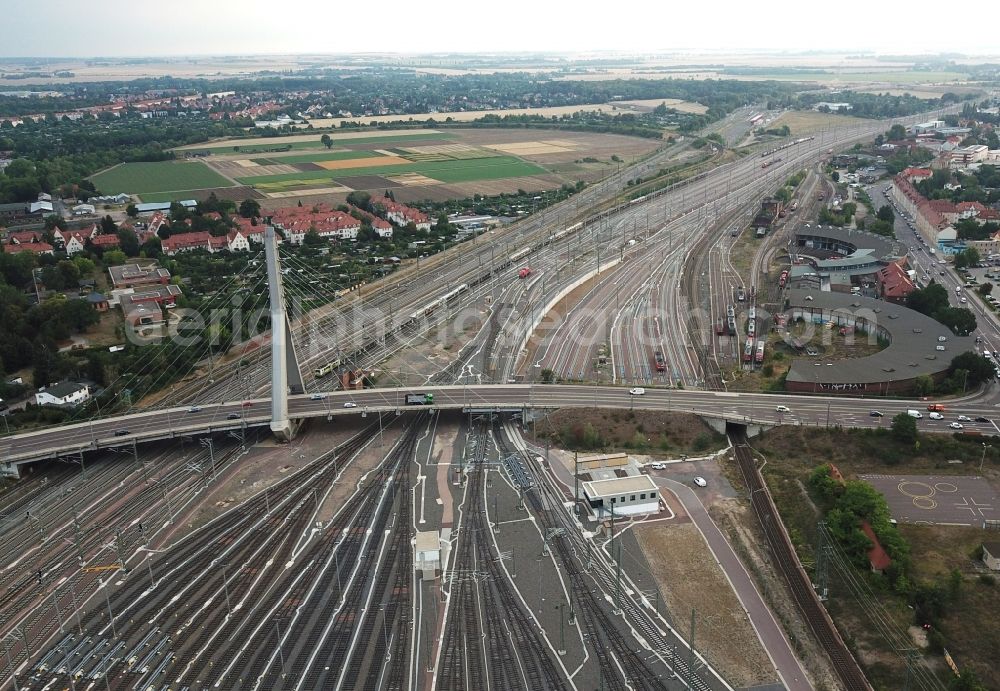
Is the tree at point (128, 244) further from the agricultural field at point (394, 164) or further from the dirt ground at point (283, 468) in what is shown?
the dirt ground at point (283, 468)

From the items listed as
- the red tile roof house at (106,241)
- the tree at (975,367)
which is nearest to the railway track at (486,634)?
the tree at (975,367)

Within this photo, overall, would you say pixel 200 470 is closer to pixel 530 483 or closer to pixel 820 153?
pixel 530 483

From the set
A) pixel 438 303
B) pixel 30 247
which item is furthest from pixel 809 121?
pixel 30 247

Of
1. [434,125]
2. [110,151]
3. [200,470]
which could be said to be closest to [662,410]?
[200,470]

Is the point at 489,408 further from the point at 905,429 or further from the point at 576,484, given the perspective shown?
the point at 905,429

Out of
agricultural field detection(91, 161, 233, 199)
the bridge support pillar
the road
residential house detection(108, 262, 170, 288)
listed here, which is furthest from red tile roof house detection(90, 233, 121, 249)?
the bridge support pillar

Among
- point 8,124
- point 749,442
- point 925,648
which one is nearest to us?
point 925,648

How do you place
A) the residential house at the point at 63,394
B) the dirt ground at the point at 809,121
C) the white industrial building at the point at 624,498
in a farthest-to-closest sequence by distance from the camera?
the dirt ground at the point at 809,121, the residential house at the point at 63,394, the white industrial building at the point at 624,498
